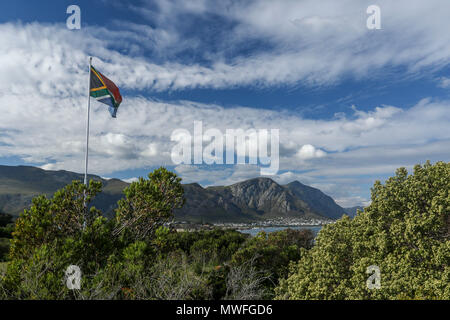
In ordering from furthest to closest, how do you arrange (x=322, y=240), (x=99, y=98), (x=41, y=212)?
1. (x=99, y=98)
2. (x=322, y=240)
3. (x=41, y=212)

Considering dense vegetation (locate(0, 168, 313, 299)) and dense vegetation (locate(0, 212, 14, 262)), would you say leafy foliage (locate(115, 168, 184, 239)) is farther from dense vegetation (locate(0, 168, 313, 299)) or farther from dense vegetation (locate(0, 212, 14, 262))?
dense vegetation (locate(0, 212, 14, 262))

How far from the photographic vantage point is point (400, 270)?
36.7ft

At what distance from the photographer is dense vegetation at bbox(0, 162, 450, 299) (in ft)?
34.7

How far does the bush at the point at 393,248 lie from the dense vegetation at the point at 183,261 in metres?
0.04

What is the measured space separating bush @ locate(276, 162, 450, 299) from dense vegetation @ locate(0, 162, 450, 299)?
0.04 meters

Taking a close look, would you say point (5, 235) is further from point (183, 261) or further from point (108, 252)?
point (183, 261)

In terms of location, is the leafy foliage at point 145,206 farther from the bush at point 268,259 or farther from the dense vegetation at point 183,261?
the bush at point 268,259

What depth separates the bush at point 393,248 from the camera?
1104 cm

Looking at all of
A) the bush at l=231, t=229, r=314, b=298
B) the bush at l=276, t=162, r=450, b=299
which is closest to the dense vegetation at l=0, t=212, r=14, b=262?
the bush at l=231, t=229, r=314, b=298

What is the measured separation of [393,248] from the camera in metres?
12.2
